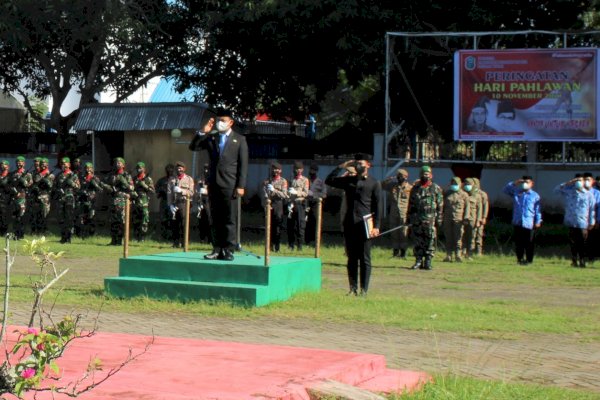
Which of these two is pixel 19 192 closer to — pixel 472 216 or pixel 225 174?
pixel 472 216

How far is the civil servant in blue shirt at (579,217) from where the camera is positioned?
21.7m

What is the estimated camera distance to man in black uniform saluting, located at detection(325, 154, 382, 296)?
15.0 m

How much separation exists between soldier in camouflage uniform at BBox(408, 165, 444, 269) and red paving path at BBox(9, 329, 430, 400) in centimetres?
1138

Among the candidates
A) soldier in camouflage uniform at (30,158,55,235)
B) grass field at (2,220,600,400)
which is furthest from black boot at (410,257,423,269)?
soldier in camouflage uniform at (30,158,55,235)

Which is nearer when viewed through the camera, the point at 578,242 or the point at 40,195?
the point at 578,242

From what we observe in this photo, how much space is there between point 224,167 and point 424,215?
7881 millimetres

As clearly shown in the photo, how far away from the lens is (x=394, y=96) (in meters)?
30.4

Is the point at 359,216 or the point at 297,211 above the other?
the point at 297,211

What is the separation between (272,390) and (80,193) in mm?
19155

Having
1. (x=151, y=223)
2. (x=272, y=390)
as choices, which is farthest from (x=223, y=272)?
(x=151, y=223)

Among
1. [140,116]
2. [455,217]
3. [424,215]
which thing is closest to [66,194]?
[140,116]

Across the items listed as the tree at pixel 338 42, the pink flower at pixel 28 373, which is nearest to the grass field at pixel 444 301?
the pink flower at pixel 28 373

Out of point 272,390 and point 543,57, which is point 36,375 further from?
point 543,57

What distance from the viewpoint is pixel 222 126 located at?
46.9 ft
